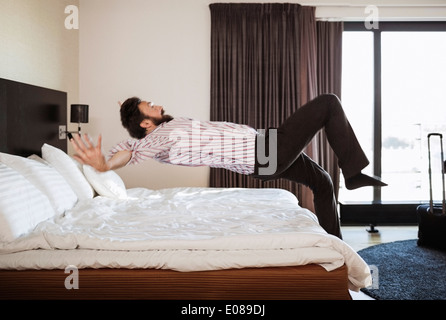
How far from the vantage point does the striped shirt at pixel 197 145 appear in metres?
2.53

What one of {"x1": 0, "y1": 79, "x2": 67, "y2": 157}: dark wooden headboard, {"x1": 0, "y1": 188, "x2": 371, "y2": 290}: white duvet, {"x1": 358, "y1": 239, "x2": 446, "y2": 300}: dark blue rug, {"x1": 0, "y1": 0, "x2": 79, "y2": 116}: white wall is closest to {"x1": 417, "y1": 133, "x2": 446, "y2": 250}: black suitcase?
{"x1": 358, "y1": 239, "x2": 446, "y2": 300}: dark blue rug

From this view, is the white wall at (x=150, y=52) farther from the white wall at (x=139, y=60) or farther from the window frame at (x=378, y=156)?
the window frame at (x=378, y=156)

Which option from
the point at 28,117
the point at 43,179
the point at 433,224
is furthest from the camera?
the point at 433,224

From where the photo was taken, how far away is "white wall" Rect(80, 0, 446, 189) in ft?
15.7

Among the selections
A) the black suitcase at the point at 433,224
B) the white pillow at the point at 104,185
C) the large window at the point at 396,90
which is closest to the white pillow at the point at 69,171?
the white pillow at the point at 104,185

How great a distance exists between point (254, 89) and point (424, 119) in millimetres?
2143

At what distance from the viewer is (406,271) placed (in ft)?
10.2

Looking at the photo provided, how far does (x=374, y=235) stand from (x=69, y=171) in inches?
120

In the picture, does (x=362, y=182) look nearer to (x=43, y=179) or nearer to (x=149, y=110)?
(x=149, y=110)

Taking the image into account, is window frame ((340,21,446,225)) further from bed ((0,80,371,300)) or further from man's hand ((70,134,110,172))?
man's hand ((70,134,110,172))

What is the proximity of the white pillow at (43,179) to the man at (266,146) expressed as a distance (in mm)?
460

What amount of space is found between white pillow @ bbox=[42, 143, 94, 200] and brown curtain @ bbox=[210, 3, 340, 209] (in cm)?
196

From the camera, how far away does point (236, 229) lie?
216 cm

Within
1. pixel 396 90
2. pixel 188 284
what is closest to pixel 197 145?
pixel 188 284
